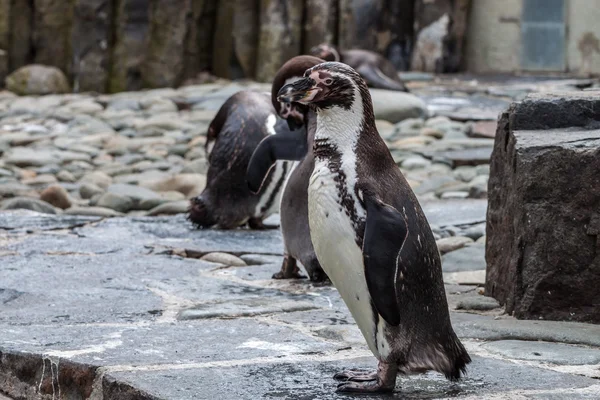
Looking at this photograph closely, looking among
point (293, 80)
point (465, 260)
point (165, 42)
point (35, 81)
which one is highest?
point (293, 80)

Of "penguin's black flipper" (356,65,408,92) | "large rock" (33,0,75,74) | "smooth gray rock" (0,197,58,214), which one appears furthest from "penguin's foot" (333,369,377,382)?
"large rock" (33,0,75,74)

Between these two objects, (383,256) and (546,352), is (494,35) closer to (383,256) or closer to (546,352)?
(546,352)

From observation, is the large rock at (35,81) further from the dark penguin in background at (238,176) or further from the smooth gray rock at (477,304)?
the smooth gray rock at (477,304)

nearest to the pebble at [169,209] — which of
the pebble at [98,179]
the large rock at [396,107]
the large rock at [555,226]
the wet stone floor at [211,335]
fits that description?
the pebble at [98,179]

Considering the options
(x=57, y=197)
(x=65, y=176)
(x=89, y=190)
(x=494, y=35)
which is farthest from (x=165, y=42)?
(x=57, y=197)

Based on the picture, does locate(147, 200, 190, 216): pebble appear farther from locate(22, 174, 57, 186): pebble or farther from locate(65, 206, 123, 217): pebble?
locate(22, 174, 57, 186): pebble

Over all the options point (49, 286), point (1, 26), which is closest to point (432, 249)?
point (49, 286)

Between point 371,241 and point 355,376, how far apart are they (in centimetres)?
41

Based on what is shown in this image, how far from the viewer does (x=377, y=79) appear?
1251 centimetres

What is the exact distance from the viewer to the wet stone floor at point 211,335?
286cm

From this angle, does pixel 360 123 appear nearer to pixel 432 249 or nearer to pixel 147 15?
pixel 432 249

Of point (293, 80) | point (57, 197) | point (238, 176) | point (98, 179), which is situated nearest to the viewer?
point (293, 80)

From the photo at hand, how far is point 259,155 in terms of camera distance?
441 cm

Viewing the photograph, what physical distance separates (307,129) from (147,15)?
37.0 feet
